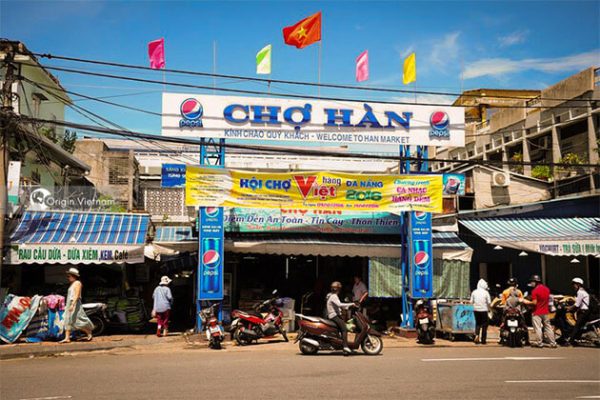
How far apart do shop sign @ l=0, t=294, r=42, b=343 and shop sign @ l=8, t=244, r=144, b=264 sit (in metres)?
1.02

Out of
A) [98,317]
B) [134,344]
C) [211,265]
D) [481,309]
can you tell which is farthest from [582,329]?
[98,317]

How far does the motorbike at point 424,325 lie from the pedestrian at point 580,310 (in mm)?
3543

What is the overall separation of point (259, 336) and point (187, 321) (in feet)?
18.4

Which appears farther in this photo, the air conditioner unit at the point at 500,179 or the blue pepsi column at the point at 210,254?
the air conditioner unit at the point at 500,179

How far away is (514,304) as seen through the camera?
1399 centimetres

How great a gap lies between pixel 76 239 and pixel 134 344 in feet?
10.5

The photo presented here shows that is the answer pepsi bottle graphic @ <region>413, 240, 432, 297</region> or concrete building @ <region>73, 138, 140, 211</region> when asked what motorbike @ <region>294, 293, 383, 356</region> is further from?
concrete building @ <region>73, 138, 140, 211</region>

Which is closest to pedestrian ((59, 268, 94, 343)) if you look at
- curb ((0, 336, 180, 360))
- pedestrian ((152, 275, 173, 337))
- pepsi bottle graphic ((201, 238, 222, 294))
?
curb ((0, 336, 180, 360))

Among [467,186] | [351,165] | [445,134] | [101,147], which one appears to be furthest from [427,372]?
[101,147]

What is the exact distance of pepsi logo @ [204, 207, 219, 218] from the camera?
1476 cm

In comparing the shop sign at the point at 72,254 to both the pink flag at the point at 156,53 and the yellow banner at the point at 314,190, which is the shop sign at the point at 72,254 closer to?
the yellow banner at the point at 314,190

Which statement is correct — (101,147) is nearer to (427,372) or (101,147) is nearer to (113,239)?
(113,239)

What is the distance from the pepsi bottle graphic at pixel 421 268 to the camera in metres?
15.5

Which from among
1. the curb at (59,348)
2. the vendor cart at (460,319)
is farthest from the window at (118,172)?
the vendor cart at (460,319)
